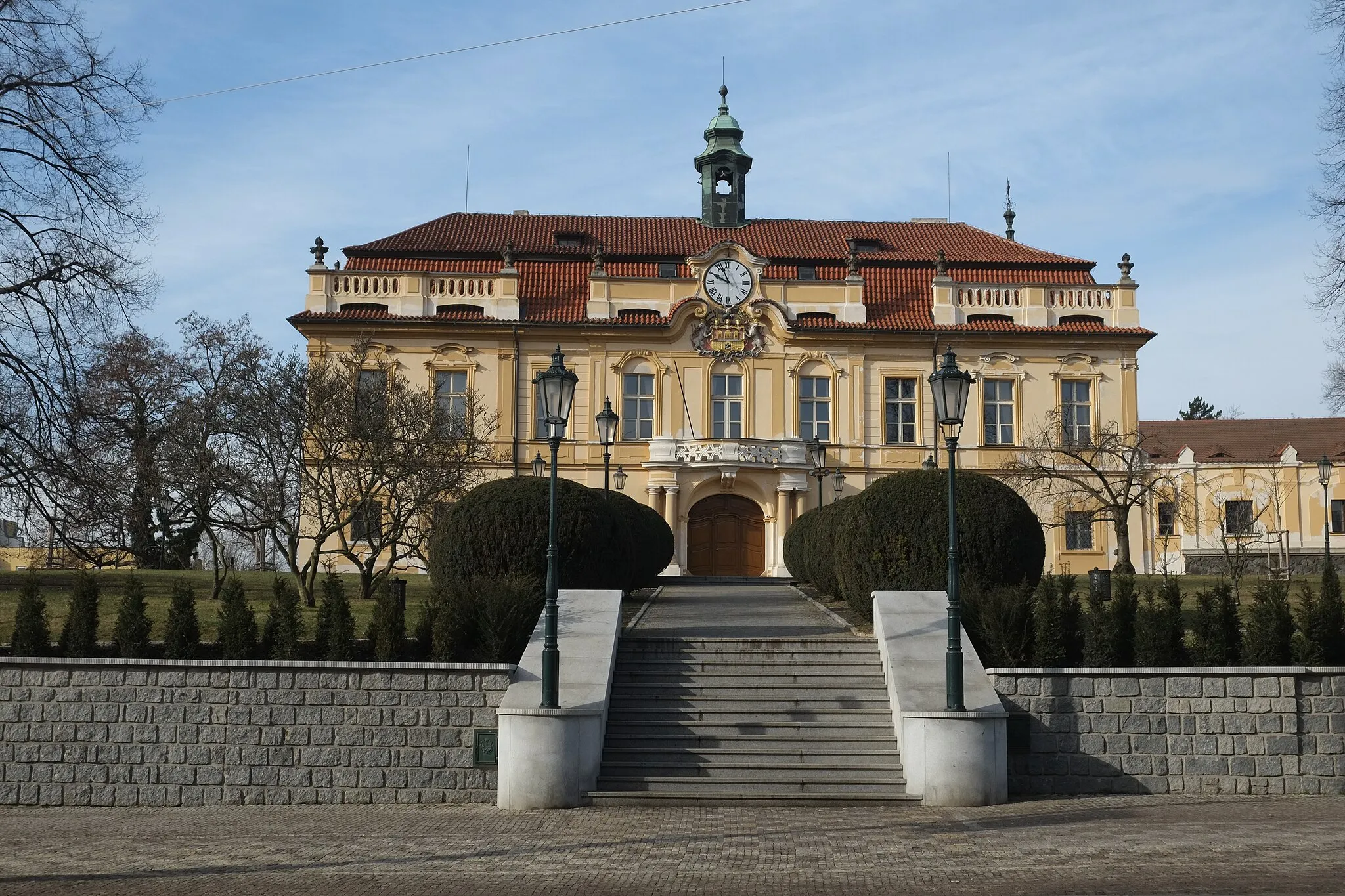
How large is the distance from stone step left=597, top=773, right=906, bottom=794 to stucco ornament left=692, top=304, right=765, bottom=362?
29.7 m

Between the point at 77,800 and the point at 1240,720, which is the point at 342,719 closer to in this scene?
the point at 77,800

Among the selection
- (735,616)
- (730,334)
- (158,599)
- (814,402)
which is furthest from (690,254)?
(158,599)

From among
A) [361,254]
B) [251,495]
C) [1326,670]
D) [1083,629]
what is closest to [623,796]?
[1083,629]

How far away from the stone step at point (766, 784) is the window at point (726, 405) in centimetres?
2934

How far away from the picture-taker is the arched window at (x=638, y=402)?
140 ft

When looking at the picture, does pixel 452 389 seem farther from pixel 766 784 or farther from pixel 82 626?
pixel 766 784

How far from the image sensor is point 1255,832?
11328 millimetres

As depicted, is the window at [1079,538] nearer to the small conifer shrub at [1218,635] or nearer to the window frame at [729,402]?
the window frame at [729,402]

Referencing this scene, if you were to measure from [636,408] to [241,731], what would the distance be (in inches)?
1137

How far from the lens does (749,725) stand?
14602 mm

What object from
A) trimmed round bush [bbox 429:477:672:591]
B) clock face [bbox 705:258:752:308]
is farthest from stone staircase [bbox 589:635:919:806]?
clock face [bbox 705:258:752:308]

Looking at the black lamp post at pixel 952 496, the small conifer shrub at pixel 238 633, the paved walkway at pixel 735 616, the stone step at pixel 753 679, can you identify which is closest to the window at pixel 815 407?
the paved walkway at pixel 735 616

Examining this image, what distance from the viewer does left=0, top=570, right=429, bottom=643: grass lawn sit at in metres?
17.8

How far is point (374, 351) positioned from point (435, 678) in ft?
95.2
